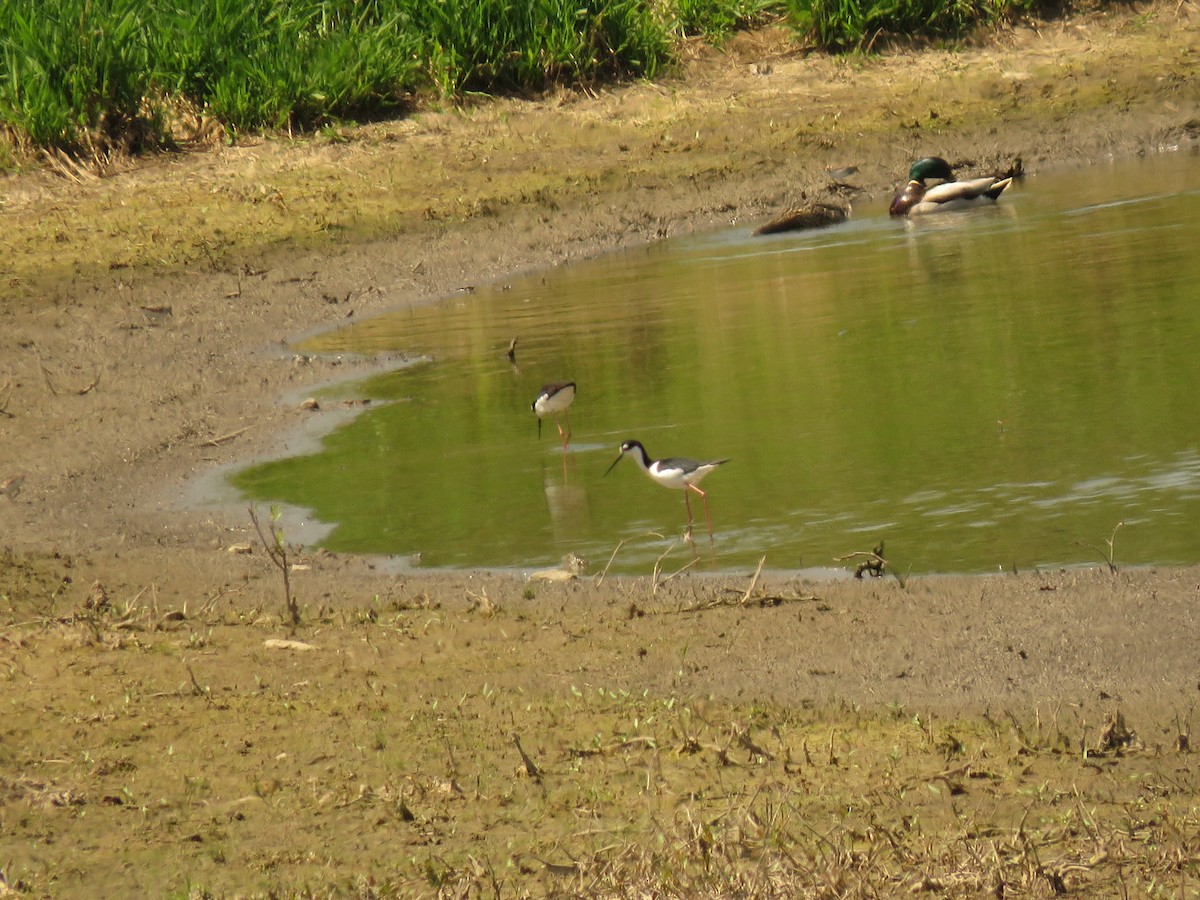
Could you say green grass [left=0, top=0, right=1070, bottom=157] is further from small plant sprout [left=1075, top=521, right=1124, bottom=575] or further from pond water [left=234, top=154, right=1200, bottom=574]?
small plant sprout [left=1075, top=521, right=1124, bottom=575]

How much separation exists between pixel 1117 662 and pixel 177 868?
10.2ft

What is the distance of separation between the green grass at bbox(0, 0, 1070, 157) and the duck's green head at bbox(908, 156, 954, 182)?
386 cm

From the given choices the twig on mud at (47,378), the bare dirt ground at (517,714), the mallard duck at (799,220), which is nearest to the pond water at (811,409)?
the bare dirt ground at (517,714)

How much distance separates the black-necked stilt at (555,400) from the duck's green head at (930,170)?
27.8 feet

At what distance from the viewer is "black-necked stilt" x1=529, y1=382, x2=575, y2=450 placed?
32.0 feet

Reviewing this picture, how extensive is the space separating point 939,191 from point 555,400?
326 inches

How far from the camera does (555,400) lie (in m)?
9.84

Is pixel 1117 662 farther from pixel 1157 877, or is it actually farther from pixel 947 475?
pixel 947 475

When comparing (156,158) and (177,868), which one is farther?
(156,158)

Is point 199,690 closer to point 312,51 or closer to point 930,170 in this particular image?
point 930,170

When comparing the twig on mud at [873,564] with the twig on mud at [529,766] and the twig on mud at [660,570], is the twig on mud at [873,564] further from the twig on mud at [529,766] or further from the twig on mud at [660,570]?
the twig on mud at [529,766]

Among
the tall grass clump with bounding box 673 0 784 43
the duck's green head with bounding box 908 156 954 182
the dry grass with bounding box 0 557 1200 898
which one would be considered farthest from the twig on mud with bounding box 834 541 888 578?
the tall grass clump with bounding box 673 0 784 43

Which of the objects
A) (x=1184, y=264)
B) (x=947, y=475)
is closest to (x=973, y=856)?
(x=947, y=475)

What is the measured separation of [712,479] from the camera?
29.5ft
